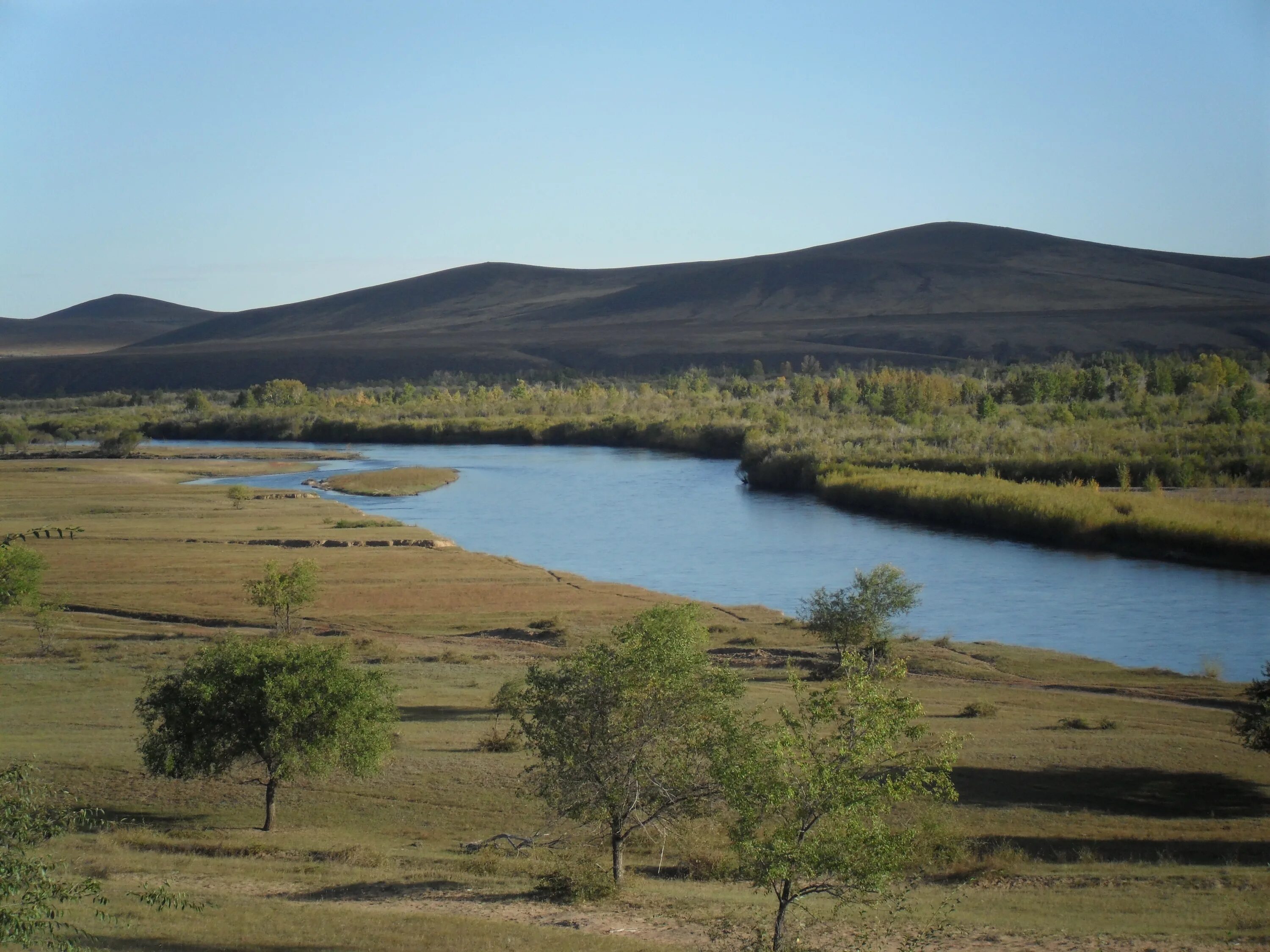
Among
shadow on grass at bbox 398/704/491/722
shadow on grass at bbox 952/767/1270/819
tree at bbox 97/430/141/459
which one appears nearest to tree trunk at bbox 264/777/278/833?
shadow on grass at bbox 398/704/491/722

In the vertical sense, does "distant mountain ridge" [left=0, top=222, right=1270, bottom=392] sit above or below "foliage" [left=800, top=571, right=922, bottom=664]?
above

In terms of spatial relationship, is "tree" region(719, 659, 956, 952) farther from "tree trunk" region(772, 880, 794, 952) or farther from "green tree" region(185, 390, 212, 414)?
"green tree" region(185, 390, 212, 414)

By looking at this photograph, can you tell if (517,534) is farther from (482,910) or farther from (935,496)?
(482,910)

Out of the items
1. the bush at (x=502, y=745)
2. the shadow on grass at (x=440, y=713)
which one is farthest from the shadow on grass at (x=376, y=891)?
the shadow on grass at (x=440, y=713)

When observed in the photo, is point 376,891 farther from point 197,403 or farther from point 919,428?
point 197,403

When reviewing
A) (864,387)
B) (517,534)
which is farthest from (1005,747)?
(864,387)

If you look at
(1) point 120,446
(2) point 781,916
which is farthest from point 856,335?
(2) point 781,916

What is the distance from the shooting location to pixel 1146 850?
14578 millimetres

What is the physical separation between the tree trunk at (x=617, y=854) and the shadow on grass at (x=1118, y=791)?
5249 mm

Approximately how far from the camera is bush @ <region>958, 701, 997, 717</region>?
70.0 ft

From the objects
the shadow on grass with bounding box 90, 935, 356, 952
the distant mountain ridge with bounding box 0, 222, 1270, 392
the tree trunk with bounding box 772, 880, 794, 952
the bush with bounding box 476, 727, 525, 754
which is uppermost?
the distant mountain ridge with bounding box 0, 222, 1270, 392

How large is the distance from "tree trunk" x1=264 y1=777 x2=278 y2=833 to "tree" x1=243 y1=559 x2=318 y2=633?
40.7 feet

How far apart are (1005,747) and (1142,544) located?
29.3 metres

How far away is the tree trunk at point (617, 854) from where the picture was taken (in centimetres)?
1324
